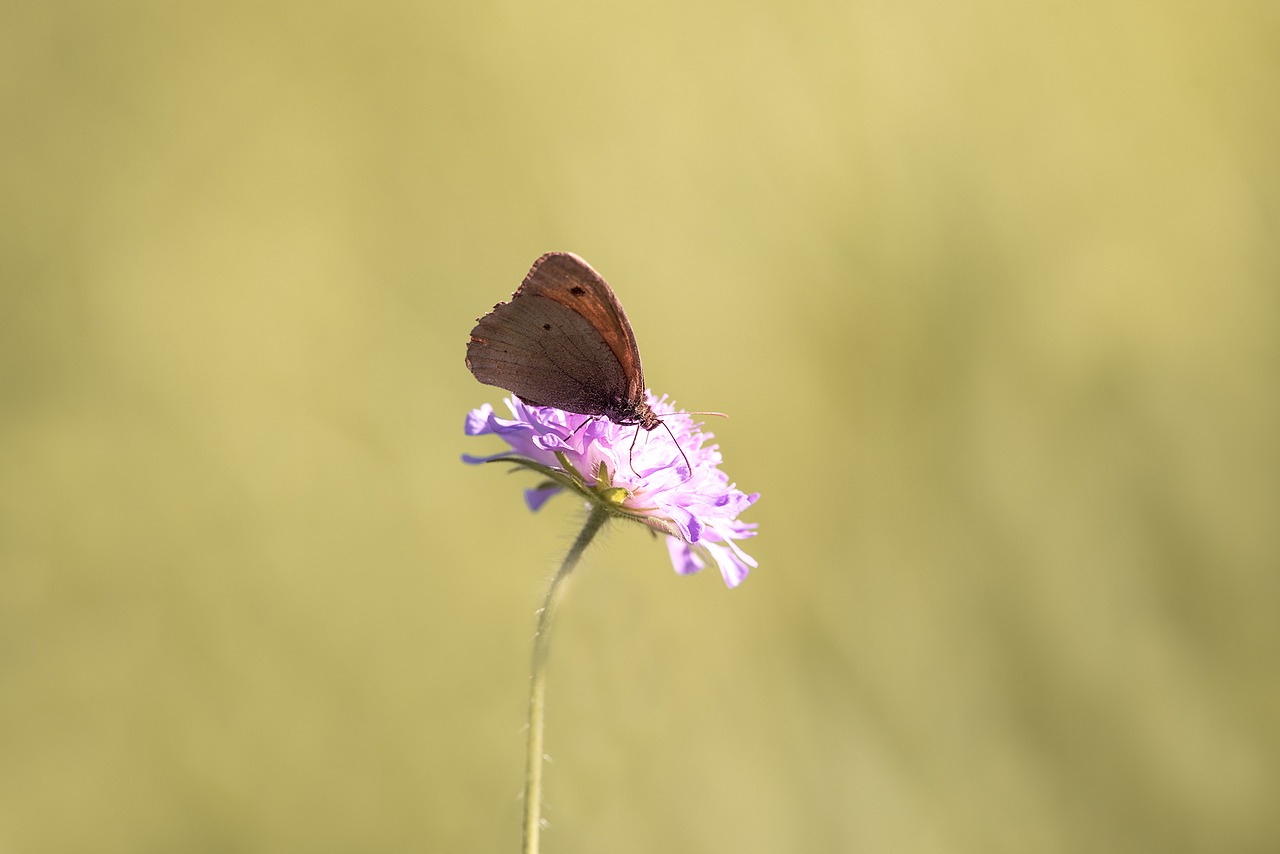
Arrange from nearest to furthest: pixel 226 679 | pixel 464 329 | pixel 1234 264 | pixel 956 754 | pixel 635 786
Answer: pixel 226 679 < pixel 635 786 < pixel 464 329 < pixel 956 754 < pixel 1234 264

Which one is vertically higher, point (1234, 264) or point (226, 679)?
point (1234, 264)

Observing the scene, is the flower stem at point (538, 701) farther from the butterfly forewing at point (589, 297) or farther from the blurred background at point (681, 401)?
the blurred background at point (681, 401)

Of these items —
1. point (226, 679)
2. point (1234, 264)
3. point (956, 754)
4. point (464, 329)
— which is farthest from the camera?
point (1234, 264)

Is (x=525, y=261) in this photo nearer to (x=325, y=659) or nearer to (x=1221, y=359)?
(x=325, y=659)

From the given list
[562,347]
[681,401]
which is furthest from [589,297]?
[681,401]

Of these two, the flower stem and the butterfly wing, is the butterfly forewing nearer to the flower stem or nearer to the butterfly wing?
the butterfly wing

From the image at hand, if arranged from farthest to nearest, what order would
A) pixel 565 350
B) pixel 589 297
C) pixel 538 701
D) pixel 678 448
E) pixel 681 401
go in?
pixel 681 401 → pixel 678 448 → pixel 565 350 → pixel 589 297 → pixel 538 701

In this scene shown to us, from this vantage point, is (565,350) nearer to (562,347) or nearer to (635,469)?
(562,347)

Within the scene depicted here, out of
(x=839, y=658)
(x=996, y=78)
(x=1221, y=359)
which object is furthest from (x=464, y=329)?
(x=1221, y=359)
